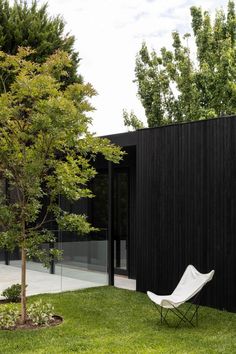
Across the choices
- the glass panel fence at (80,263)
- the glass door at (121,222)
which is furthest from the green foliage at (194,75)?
the glass panel fence at (80,263)

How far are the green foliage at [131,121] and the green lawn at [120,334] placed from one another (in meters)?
15.6

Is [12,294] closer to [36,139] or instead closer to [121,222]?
[36,139]

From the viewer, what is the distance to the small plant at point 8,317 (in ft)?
21.0

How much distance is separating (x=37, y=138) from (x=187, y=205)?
9.04ft

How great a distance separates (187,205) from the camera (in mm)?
7965

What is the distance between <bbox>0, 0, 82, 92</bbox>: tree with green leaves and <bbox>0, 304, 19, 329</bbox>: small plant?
11522 millimetres

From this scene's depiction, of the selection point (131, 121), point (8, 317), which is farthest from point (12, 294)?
point (131, 121)

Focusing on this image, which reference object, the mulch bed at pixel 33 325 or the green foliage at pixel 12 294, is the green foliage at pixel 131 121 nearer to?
the green foliage at pixel 12 294

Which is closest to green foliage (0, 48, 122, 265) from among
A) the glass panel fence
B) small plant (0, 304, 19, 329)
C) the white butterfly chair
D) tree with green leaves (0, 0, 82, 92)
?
small plant (0, 304, 19, 329)

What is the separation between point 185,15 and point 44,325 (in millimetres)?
18144

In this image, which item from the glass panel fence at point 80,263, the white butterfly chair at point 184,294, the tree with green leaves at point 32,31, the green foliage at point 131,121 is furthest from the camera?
the green foliage at point 131,121

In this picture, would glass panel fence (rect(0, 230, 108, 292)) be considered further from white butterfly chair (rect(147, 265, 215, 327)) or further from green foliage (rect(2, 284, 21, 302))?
white butterfly chair (rect(147, 265, 215, 327))

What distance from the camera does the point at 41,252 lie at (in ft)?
21.1

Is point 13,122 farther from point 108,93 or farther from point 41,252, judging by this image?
point 108,93
